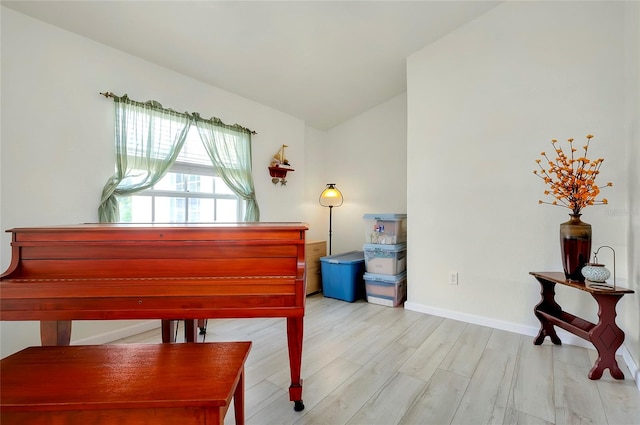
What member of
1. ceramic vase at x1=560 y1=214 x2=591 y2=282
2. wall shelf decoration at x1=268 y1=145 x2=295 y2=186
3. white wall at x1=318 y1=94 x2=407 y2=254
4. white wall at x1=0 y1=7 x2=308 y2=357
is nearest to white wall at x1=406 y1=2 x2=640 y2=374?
ceramic vase at x1=560 y1=214 x2=591 y2=282

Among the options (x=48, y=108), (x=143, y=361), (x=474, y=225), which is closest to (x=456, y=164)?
(x=474, y=225)

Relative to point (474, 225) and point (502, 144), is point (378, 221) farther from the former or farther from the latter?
point (502, 144)

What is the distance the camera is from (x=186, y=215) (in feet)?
9.50

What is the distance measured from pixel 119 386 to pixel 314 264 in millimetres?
2771

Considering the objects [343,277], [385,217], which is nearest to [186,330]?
[343,277]

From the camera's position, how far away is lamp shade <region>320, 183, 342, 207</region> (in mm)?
4199

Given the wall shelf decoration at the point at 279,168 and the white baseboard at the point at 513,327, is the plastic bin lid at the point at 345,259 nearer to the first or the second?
the white baseboard at the point at 513,327

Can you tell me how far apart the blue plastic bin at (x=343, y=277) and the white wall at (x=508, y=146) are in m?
0.66

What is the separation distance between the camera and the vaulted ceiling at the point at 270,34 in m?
2.02

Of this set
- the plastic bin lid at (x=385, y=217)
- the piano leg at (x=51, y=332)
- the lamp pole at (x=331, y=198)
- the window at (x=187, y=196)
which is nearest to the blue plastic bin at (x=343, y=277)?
the plastic bin lid at (x=385, y=217)

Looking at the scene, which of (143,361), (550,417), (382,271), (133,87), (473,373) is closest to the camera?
(143,361)

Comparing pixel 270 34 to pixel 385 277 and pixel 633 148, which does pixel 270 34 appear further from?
pixel 633 148

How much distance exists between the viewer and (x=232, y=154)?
10.3ft

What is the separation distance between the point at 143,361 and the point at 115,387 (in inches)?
6.0
